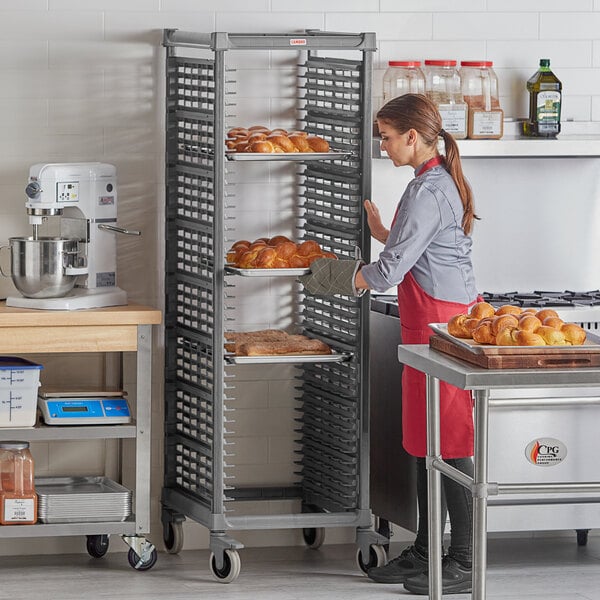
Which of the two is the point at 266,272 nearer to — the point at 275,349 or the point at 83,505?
the point at 275,349

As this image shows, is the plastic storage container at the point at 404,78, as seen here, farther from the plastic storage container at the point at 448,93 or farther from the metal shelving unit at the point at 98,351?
the metal shelving unit at the point at 98,351

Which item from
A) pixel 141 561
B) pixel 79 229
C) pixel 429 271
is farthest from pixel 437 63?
pixel 141 561

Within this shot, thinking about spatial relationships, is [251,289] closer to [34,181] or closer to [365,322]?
[365,322]

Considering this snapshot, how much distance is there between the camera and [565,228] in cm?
543

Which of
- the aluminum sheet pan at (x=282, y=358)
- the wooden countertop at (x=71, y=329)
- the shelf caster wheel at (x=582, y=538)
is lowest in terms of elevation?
the shelf caster wheel at (x=582, y=538)

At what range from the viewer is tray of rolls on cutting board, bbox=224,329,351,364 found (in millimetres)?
4602

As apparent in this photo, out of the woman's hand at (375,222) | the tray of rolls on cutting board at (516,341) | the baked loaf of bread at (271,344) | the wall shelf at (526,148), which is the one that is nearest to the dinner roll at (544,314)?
the tray of rolls on cutting board at (516,341)

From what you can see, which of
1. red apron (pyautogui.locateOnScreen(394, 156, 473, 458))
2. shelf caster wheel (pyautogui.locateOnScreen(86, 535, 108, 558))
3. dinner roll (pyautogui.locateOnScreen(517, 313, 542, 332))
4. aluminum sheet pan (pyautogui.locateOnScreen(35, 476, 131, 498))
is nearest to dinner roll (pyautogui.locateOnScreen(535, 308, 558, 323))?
dinner roll (pyautogui.locateOnScreen(517, 313, 542, 332))

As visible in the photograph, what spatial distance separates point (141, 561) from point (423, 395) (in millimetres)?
1202

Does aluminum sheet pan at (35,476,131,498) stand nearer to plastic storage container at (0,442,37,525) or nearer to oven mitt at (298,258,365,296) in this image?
plastic storage container at (0,442,37,525)

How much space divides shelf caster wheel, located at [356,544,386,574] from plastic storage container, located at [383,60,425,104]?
171cm

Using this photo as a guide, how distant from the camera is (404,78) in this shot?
5.09m

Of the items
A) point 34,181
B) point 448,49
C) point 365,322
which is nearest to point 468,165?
point 448,49

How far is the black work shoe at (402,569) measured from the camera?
462cm
